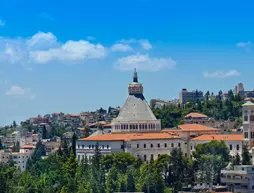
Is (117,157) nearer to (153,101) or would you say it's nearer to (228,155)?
(228,155)

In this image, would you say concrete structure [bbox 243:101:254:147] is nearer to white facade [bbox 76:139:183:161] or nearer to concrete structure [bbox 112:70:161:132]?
white facade [bbox 76:139:183:161]

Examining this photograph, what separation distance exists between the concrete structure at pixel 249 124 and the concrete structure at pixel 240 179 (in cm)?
Result: 819

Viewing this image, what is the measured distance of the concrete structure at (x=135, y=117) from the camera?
78.1 meters

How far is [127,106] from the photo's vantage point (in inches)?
3162

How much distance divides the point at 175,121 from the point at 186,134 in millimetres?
24385

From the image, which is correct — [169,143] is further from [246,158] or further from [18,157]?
[18,157]

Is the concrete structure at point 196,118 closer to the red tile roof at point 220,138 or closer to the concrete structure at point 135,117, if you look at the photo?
the concrete structure at point 135,117

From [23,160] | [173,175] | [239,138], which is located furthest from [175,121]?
[173,175]

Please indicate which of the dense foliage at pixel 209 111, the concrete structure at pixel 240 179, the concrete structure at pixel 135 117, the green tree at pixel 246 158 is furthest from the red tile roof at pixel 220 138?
the dense foliage at pixel 209 111

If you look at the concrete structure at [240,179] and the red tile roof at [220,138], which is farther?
the red tile roof at [220,138]

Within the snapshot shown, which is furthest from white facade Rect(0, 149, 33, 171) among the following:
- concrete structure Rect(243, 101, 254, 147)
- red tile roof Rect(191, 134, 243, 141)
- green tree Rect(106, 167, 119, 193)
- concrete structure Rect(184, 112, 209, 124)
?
green tree Rect(106, 167, 119, 193)

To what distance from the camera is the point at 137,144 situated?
72.5m

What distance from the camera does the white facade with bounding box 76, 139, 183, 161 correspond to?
72375 millimetres

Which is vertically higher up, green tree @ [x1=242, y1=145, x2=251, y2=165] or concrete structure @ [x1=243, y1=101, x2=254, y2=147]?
concrete structure @ [x1=243, y1=101, x2=254, y2=147]
